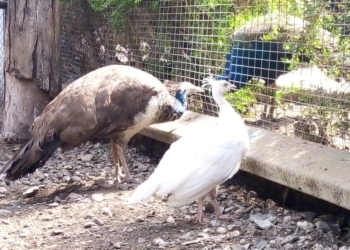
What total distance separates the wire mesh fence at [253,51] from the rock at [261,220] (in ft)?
2.57

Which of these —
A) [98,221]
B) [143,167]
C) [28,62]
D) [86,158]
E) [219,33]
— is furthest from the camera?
[28,62]

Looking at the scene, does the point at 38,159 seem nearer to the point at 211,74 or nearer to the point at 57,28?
the point at 211,74

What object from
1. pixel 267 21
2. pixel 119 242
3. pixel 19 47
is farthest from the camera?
pixel 19 47

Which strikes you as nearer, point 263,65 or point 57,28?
point 263,65

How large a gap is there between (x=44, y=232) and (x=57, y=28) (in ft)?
10.9

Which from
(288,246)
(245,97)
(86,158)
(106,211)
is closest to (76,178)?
(86,158)

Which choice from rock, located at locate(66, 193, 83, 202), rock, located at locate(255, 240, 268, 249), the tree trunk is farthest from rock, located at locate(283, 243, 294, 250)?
the tree trunk

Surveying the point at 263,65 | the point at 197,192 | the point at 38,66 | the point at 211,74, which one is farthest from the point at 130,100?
the point at 38,66

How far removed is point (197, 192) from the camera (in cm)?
372

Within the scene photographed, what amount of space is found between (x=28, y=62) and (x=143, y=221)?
313 cm

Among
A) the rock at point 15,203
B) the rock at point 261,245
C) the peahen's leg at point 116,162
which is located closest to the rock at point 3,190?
the rock at point 15,203

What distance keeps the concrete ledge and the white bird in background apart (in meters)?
0.24

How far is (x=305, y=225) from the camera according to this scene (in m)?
3.73

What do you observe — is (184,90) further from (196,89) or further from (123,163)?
(123,163)
